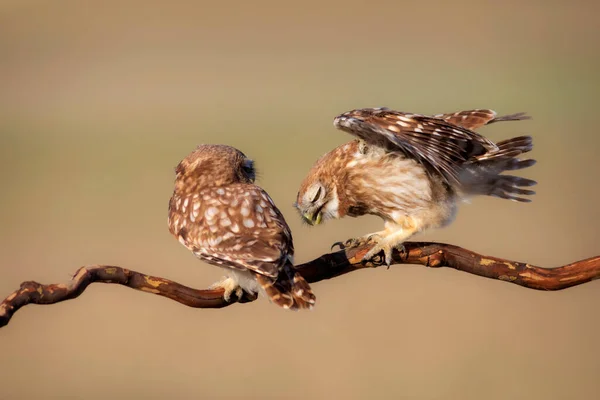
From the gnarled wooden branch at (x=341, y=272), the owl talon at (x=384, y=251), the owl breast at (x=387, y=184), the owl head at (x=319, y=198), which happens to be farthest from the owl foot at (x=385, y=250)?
the owl head at (x=319, y=198)

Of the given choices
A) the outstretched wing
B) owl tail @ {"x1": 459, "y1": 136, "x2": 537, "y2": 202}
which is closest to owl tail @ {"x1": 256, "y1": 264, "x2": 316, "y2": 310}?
owl tail @ {"x1": 459, "y1": 136, "x2": 537, "y2": 202}

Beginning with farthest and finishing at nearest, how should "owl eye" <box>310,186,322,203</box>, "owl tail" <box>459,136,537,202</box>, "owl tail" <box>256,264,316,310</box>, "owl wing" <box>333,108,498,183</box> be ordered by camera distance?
"owl eye" <box>310,186,322,203</box> < "owl tail" <box>459,136,537,202</box> < "owl wing" <box>333,108,498,183</box> < "owl tail" <box>256,264,316,310</box>

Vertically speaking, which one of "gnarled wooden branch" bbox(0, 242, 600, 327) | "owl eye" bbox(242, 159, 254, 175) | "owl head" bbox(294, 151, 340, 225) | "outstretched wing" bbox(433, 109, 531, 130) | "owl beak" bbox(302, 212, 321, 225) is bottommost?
"gnarled wooden branch" bbox(0, 242, 600, 327)

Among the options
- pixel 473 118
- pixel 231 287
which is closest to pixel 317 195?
pixel 473 118

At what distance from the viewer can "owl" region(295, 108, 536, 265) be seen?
5203 millimetres

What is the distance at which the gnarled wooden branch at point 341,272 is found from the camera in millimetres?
3652

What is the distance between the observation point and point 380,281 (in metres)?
12.0

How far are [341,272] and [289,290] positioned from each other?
0.32 m

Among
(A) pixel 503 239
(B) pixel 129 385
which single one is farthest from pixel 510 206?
(B) pixel 129 385

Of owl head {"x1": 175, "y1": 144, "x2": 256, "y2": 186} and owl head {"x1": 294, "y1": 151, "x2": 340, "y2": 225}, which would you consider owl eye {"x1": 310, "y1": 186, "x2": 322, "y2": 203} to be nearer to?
owl head {"x1": 294, "y1": 151, "x2": 340, "y2": 225}

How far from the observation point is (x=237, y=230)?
181 inches

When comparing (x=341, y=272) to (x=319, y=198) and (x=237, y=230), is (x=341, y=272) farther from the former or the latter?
(x=319, y=198)

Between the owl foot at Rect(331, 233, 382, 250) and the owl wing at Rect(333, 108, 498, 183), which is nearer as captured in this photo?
the owl wing at Rect(333, 108, 498, 183)

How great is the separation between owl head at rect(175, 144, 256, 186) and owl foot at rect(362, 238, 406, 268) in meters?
0.94
